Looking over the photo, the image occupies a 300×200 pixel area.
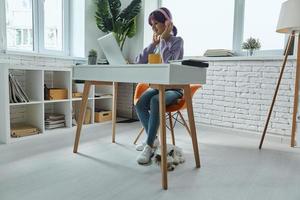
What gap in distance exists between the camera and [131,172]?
1741 mm

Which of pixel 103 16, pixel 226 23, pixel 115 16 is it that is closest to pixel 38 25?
pixel 103 16

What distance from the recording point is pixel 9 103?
2400mm

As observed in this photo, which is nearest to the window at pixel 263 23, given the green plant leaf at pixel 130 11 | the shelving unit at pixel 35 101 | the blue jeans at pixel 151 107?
the green plant leaf at pixel 130 11

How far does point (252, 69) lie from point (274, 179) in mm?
1479

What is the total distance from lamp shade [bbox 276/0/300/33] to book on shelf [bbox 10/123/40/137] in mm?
2549

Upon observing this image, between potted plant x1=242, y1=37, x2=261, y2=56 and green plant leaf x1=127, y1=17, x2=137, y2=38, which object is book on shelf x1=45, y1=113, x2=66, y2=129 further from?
potted plant x1=242, y1=37, x2=261, y2=56

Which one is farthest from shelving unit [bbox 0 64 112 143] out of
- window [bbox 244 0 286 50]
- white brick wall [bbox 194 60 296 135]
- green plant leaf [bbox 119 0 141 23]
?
window [bbox 244 0 286 50]

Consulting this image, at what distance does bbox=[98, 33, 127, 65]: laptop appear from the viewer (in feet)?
5.82

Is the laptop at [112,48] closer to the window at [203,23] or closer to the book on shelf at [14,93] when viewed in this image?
the book on shelf at [14,93]

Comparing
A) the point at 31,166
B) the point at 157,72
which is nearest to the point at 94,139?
the point at 31,166

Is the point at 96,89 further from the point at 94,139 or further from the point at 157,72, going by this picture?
the point at 157,72

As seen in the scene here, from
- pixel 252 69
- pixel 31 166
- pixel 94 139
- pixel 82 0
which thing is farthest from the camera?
pixel 82 0

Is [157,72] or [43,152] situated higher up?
[157,72]

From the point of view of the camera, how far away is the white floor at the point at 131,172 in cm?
143
